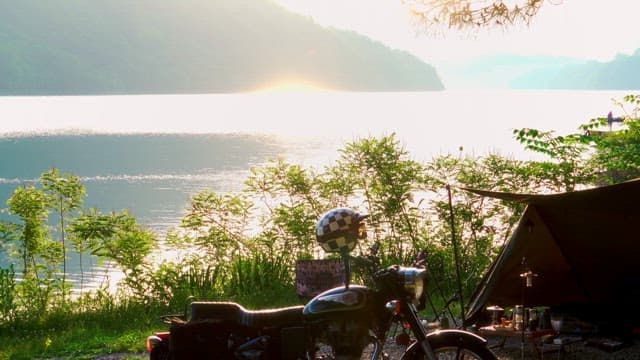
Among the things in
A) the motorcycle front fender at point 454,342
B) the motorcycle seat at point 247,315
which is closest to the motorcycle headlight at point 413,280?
the motorcycle front fender at point 454,342

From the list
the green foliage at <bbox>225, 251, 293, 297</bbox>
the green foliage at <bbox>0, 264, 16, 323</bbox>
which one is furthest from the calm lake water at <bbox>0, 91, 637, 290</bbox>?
the green foliage at <bbox>0, 264, 16, 323</bbox>

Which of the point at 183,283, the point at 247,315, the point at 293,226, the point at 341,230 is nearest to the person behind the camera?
the point at 341,230

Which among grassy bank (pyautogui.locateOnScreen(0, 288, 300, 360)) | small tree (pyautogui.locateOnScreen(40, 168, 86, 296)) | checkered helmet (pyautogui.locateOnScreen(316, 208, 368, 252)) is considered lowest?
grassy bank (pyautogui.locateOnScreen(0, 288, 300, 360))

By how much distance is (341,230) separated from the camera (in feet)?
15.8

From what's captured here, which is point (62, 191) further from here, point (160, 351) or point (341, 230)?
point (341, 230)

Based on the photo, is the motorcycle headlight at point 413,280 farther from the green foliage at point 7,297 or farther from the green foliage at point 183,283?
the green foliage at point 7,297

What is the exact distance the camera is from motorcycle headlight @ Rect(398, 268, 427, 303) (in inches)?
190

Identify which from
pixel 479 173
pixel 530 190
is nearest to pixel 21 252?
pixel 479 173

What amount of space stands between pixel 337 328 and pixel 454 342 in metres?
0.76

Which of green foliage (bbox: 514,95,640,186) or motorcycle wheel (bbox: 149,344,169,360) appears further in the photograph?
green foliage (bbox: 514,95,640,186)

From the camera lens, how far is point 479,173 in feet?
39.4

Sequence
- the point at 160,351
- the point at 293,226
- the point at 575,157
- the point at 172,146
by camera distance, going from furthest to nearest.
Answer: the point at 172,146 → the point at 575,157 → the point at 293,226 → the point at 160,351

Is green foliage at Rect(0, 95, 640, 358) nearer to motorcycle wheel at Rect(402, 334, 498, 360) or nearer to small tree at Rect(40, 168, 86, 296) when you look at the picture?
small tree at Rect(40, 168, 86, 296)

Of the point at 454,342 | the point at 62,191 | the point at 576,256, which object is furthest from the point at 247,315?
the point at 62,191
